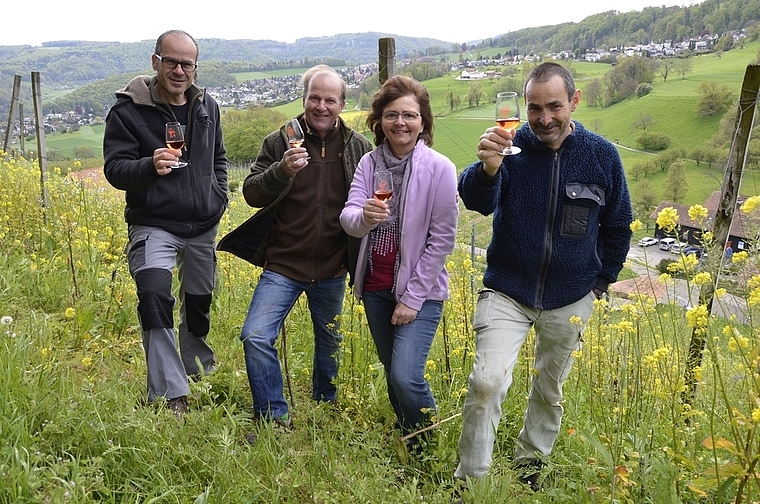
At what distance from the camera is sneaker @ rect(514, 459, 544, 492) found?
283 cm

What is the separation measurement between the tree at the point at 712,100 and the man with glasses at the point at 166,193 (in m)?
77.2

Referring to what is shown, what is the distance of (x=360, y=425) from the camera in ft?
10.8

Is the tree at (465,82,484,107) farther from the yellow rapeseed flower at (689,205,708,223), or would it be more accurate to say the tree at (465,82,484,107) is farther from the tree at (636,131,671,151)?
the yellow rapeseed flower at (689,205,708,223)

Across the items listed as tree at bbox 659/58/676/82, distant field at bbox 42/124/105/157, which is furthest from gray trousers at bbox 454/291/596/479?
tree at bbox 659/58/676/82

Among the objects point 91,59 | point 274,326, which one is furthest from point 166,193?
point 91,59

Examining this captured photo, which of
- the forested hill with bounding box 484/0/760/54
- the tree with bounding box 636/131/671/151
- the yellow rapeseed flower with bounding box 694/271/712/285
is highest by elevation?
the forested hill with bounding box 484/0/760/54

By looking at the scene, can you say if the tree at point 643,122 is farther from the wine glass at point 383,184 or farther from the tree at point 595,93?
the wine glass at point 383,184

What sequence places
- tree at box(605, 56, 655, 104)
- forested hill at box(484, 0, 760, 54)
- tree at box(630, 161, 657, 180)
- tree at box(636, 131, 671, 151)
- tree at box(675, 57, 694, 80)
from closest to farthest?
tree at box(630, 161, 657, 180) < tree at box(636, 131, 671, 151) < tree at box(605, 56, 655, 104) < tree at box(675, 57, 694, 80) < forested hill at box(484, 0, 760, 54)

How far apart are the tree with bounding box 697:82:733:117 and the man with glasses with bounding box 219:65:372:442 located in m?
77.0

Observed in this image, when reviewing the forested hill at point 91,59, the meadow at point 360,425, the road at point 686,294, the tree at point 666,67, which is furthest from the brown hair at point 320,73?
the tree at point 666,67

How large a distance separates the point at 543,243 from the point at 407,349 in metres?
0.86

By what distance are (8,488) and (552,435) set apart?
2.42 metres

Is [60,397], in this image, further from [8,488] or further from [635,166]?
[635,166]

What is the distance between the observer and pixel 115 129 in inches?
125
